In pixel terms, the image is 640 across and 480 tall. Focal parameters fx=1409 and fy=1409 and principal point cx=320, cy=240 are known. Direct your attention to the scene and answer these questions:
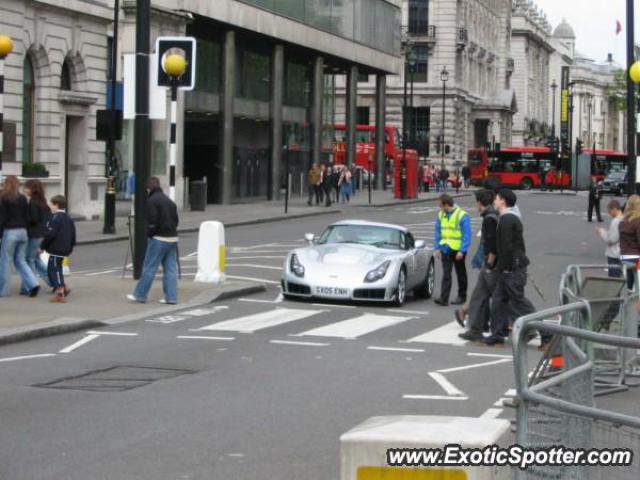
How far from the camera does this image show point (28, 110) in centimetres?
3931

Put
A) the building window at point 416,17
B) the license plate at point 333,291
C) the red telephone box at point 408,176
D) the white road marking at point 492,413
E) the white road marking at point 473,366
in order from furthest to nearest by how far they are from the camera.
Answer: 1. the building window at point 416,17
2. the red telephone box at point 408,176
3. the license plate at point 333,291
4. the white road marking at point 473,366
5. the white road marking at point 492,413

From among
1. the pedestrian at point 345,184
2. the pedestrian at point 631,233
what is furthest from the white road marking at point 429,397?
the pedestrian at point 345,184

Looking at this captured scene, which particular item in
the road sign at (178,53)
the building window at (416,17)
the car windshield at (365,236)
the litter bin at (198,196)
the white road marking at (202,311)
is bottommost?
the white road marking at (202,311)

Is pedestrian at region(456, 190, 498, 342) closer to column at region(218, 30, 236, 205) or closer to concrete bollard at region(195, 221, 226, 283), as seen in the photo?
concrete bollard at region(195, 221, 226, 283)

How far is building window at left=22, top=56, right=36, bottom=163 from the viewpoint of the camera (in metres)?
39.0

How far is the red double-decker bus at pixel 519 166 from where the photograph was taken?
3895 inches

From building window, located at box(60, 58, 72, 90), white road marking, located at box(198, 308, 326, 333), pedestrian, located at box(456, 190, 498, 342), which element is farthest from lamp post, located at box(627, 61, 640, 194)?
building window, located at box(60, 58, 72, 90)

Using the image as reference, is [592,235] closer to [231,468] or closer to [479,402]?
[479,402]

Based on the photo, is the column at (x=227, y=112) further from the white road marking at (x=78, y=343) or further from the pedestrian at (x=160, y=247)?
the white road marking at (x=78, y=343)

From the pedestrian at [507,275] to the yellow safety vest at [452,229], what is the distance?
16.8 ft

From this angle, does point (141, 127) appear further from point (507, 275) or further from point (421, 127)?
point (421, 127)

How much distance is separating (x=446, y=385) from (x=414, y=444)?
25.4ft

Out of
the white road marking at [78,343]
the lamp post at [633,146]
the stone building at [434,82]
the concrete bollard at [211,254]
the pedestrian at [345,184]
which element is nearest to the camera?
the white road marking at [78,343]

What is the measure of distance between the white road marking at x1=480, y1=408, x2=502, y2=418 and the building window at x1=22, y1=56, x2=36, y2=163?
1157 inches
